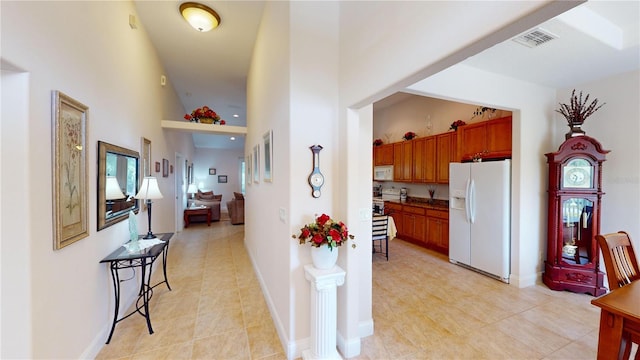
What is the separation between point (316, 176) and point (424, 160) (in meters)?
3.82

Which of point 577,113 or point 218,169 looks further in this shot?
point 218,169

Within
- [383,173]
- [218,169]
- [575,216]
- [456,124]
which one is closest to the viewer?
[575,216]

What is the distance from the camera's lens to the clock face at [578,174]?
117 inches

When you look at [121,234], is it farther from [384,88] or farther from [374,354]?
[384,88]

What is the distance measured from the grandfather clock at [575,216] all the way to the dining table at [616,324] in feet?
6.80

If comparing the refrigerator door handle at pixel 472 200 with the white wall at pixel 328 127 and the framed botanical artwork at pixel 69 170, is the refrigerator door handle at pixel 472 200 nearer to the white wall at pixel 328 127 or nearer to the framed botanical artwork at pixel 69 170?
the white wall at pixel 328 127

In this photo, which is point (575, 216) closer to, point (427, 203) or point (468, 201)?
point (468, 201)

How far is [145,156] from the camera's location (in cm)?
338

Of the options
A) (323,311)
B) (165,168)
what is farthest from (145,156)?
(323,311)

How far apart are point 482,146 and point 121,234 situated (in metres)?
4.92

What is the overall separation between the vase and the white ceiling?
2.58 metres

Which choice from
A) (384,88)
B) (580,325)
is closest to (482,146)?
(580,325)

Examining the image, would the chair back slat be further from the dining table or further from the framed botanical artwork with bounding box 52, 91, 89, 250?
the framed botanical artwork with bounding box 52, 91, 89, 250

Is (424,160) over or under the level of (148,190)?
over
